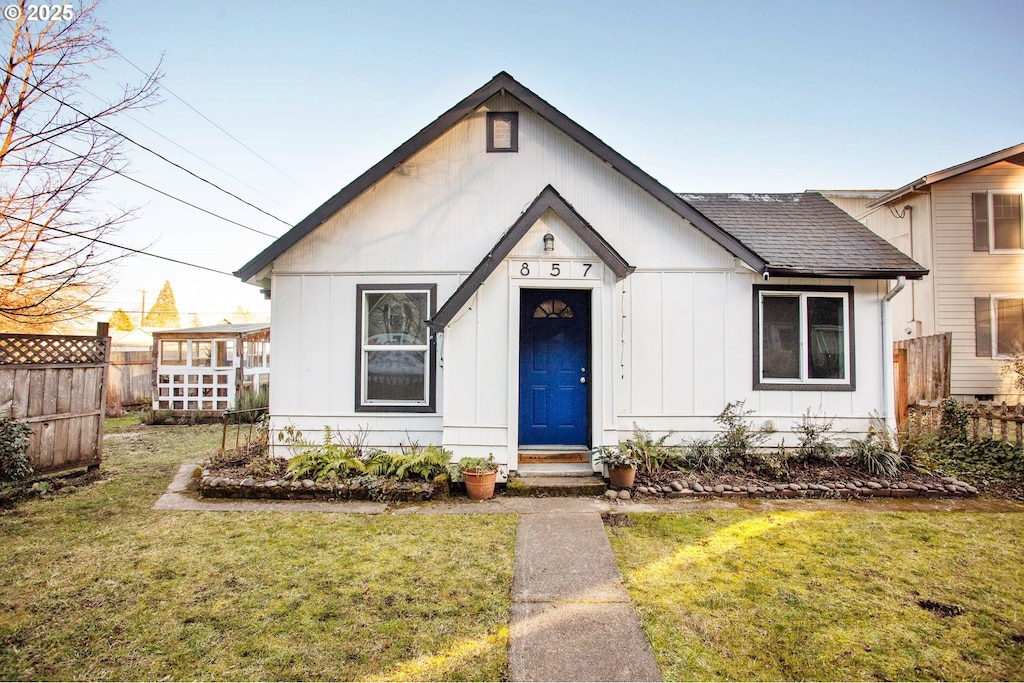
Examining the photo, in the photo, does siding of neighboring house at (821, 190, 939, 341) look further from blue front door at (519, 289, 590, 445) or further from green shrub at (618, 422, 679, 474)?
blue front door at (519, 289, 590, 445)

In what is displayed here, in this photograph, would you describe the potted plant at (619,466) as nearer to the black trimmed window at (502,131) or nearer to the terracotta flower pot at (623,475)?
the terracotta flower pot at (623,475)

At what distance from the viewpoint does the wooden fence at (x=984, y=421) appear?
702 centimetres

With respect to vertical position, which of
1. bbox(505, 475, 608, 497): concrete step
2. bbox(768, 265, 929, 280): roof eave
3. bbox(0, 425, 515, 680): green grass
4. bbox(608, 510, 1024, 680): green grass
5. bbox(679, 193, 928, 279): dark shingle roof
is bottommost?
bbox(0, 425, 515, 680): green grass

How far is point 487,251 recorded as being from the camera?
23.6 ft

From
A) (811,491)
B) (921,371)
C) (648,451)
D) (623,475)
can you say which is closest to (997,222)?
(921,371)

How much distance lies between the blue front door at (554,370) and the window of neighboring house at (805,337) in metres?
2.92

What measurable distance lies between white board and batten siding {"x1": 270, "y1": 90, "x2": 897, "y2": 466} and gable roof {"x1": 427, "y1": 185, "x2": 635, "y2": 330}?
0.99m

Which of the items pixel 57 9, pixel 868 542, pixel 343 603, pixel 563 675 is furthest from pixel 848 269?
pixel 57 9

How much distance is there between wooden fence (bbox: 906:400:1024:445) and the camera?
7.02 meters

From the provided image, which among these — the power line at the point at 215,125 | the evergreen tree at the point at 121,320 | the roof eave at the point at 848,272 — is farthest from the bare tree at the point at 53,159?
the evergreen tree at the point at 121,320

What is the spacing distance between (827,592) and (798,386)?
4.41 m

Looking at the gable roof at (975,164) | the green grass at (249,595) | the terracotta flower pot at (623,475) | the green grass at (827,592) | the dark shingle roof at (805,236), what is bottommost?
the green grass at (249,595)

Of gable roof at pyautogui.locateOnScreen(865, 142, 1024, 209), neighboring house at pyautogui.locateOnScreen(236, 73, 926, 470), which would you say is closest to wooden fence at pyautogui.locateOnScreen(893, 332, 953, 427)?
neighboring house at pyautogui.locateOnScreen(236, 73, 926, 470)

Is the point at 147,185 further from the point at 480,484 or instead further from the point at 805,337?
the point at 805,337
